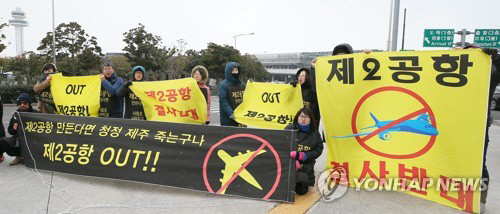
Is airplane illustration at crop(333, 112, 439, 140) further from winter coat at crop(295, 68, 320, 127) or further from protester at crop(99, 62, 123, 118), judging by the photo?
protester at crop(99, 62, 123, 118)

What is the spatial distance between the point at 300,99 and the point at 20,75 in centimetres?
2183

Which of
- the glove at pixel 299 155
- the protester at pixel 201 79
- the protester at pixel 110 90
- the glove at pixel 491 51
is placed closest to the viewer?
the glove at pixel 491 51

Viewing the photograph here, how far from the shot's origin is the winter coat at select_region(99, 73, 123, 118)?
491 centimetres

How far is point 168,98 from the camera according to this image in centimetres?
481

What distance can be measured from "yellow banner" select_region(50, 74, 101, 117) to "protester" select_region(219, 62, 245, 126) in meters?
1.85

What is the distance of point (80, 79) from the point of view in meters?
4.91

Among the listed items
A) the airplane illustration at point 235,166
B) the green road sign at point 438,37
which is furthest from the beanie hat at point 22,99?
the green road sign at point 438,37

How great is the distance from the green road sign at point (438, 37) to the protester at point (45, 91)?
21315 millimetres

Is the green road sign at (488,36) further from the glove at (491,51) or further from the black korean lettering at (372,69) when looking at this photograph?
the black korean lettering at (372,69)

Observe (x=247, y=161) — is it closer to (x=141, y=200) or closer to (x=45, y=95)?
(x=141, y=200)

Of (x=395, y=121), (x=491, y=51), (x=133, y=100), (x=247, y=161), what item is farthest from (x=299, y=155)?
(x=133, y=100)

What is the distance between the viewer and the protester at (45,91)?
493 cm

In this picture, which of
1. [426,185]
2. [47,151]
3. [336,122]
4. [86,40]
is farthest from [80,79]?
[86,40]

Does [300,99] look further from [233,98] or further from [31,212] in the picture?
[31,212]
